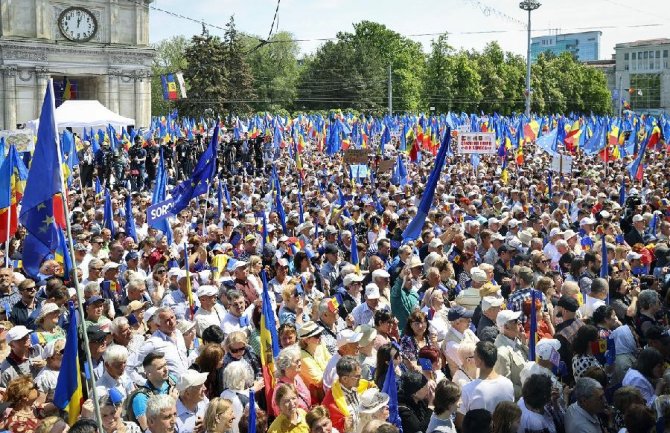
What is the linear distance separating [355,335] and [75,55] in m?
47.9

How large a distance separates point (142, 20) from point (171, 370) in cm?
4929

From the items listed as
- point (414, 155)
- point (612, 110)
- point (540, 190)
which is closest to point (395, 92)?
point (612, 110)

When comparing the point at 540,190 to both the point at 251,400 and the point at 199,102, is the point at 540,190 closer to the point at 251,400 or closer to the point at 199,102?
the point at 251,400

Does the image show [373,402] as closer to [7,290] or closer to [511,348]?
[511,348]

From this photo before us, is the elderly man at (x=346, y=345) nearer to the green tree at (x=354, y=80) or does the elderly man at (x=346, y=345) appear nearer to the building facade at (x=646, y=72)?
the green tree at (x=354, y=80)

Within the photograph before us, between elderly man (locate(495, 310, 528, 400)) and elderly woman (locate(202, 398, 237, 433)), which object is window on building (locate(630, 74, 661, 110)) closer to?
elderly man (locate(495, 310, 528, 400))

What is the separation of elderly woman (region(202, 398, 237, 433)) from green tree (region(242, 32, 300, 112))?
75.2m

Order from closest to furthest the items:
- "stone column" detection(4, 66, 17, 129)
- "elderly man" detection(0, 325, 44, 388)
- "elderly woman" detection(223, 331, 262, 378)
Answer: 1. "elderly man" detection(0, 325, 44, 388)
2. "elderly woman" detection(223, 331, 262, 378)
3. "stone column" detection(4, 66, 17, 129)

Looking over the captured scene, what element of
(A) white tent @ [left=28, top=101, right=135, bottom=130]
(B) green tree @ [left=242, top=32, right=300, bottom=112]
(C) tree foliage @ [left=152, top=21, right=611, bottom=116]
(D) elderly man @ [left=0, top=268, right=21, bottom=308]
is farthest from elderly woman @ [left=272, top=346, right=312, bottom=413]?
(B) green tree @ [left=242, top=32, right=300, bottom=112]

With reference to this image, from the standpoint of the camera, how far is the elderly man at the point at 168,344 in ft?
22.8

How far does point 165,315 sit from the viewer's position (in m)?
7.23

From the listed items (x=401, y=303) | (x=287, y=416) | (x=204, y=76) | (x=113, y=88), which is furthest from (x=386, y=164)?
(x=204, y=76)

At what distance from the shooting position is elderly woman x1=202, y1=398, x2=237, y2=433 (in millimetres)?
5418

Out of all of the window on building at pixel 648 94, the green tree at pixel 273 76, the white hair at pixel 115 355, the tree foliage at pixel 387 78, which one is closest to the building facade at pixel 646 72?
the window on building at pixel 648 94
